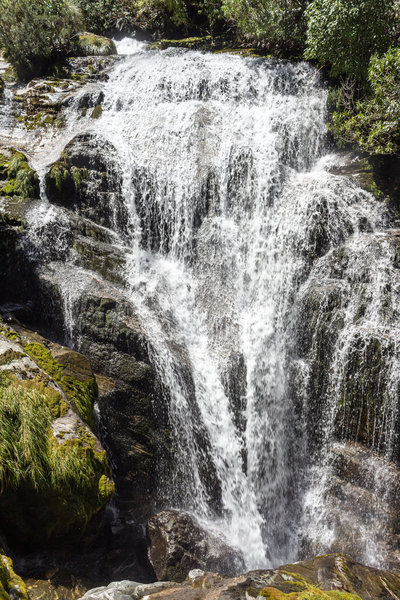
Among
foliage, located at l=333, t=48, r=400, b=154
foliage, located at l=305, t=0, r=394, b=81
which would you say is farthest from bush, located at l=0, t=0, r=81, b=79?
foliage, located at l=333, t=48, r=400, b=154

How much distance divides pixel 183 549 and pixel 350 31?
13911 mm

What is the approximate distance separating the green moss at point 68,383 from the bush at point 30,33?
14.1 m

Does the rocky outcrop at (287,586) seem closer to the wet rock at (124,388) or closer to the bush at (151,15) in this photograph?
the wet rock at (124,388)

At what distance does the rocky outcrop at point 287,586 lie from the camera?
4.20 metres

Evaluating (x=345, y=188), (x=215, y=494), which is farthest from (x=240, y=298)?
(x=215, y=494)

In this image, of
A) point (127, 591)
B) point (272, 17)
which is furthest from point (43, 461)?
point (272, 17)

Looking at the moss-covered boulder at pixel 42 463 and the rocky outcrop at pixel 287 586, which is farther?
the moss-covered boulder at pixel 42 463

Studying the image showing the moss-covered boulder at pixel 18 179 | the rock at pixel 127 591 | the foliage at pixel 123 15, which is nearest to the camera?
the rock at pixel 127 591

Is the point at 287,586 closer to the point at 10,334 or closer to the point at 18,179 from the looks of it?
the point at 10,334

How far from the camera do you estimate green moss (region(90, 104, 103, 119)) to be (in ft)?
45.6

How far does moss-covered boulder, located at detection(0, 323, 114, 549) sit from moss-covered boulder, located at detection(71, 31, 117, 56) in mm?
16343

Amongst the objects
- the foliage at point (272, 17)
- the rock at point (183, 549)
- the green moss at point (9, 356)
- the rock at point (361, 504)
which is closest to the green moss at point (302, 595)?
the rock at point (183, 549)

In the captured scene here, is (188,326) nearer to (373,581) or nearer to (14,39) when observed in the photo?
(373,581)

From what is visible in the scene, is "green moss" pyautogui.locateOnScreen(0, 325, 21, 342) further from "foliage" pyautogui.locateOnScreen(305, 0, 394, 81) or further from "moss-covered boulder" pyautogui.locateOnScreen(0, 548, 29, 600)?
"foliage" pyautogui.locateOnScreen(305, 0, 394, 81)
